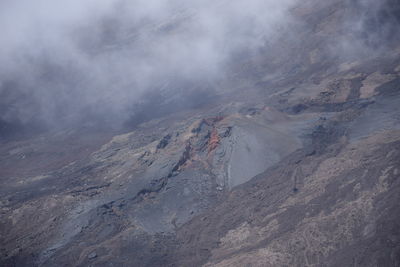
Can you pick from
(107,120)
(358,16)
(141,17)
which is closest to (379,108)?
(358,16)

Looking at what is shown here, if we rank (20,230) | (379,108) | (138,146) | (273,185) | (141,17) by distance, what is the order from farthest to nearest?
(141,17) → (138,146) → (379,108) → (20,230) → (273,185)

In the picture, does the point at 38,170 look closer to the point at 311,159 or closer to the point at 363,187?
the point at 311,159

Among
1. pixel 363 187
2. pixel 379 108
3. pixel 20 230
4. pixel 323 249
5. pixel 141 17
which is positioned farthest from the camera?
pixel 141 17

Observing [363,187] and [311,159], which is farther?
[311,159]

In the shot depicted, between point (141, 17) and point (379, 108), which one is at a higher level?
point (141, 17)

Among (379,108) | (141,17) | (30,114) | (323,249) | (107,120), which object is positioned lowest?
(323,249)

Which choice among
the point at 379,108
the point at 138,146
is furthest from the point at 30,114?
the point at 379,108
